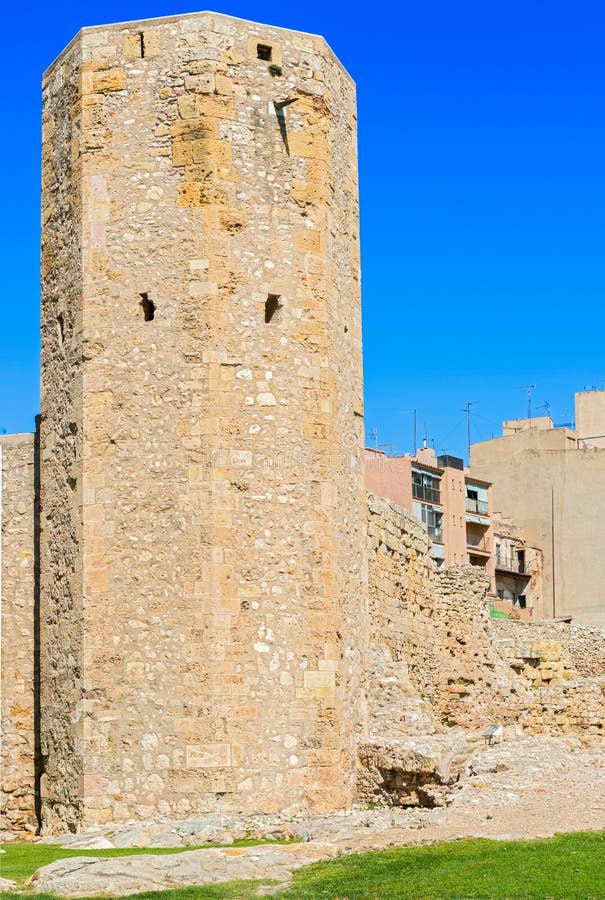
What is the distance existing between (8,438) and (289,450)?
398 centimetres

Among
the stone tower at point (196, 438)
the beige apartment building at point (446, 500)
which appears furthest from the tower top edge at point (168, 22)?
the beige apartment building at point (446, 500)

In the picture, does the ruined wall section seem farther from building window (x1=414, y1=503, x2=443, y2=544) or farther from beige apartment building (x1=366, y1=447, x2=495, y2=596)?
building window (x1=414, y1=503, x2=443, y2=544)

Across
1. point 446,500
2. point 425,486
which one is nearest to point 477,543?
point 446,500

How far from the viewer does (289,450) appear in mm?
18656

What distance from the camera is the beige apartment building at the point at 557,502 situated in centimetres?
5909

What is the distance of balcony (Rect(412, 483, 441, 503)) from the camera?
2269 inches

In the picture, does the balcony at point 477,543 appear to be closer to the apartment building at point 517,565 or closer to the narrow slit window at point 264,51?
the apartment building at point 517,565

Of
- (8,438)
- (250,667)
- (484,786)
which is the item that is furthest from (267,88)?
(484,786)

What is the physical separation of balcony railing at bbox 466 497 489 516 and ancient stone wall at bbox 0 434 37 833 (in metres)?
41.5

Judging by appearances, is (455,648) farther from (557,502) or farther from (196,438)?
(557,502)

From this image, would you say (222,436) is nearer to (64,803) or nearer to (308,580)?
(308,580)

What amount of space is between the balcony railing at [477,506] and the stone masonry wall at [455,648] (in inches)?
1152

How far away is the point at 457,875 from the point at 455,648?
13.7 m

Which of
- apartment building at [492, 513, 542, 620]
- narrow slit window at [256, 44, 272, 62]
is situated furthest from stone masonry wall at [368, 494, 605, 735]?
apartment building at [492, 513, 542, 620]
